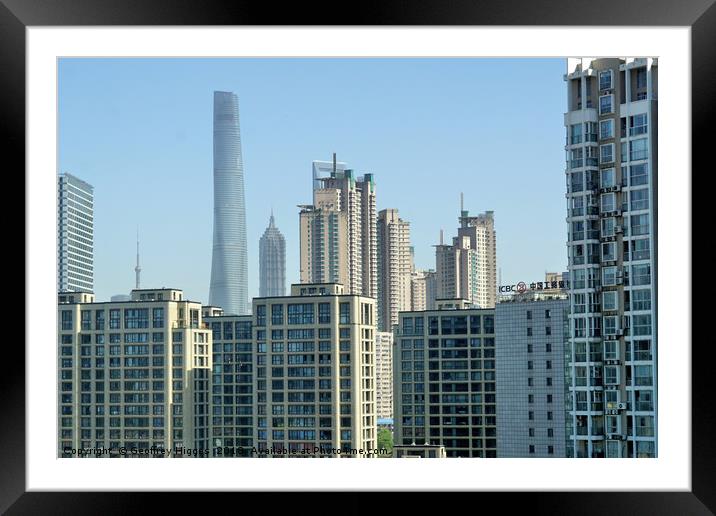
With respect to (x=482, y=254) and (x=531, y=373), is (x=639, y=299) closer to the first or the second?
(x=531, y=373)

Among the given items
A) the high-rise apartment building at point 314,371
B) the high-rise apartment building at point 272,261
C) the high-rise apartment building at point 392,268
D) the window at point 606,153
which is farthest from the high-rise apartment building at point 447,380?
the high-rise apartment building at point 272,261

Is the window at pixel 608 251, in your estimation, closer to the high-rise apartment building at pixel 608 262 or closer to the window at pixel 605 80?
the high-rise apartment building at pixel 608 262

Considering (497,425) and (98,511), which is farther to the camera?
(497,425)
